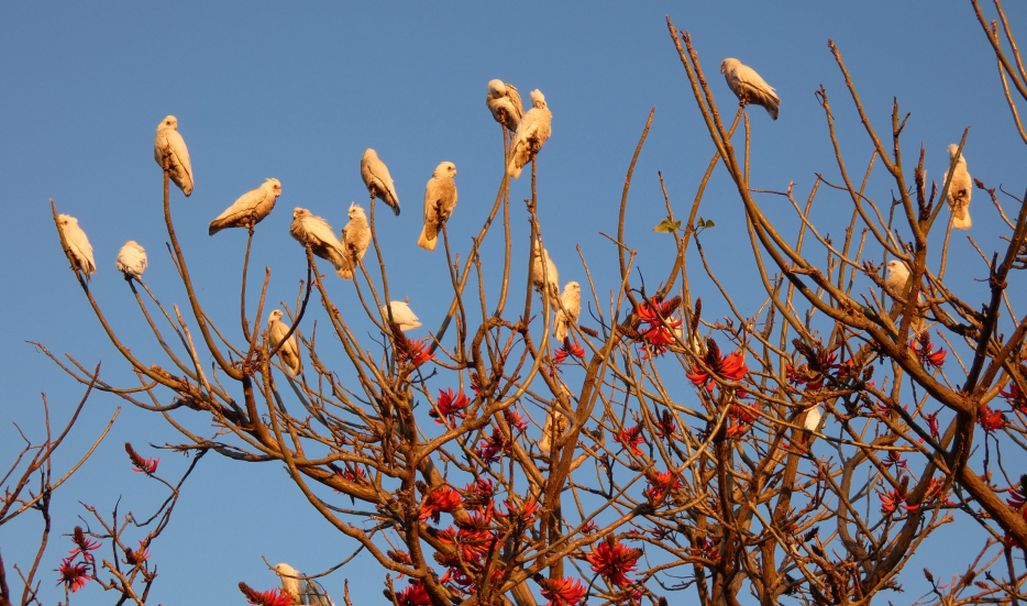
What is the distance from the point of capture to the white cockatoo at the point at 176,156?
5.77 metres

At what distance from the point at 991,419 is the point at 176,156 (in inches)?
165

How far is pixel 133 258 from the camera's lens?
623 centimetres

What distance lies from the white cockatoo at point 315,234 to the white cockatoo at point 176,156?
2.12 ft

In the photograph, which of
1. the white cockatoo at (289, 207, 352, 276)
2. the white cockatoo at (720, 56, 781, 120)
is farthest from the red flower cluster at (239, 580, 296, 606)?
→ the white cockatoo at (720, 56, 781, 120)

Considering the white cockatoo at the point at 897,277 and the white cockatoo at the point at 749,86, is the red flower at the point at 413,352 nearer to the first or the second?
the white cockatoo at the point at 749,86

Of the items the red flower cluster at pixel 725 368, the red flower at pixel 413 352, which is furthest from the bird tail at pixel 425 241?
the red flower cluster at pixel 725 368

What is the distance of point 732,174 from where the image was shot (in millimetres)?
2959

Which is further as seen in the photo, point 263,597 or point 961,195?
point 961,195

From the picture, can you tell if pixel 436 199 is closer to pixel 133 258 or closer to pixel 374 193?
pixel 374 193

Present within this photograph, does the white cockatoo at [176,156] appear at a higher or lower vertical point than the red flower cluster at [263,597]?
higher

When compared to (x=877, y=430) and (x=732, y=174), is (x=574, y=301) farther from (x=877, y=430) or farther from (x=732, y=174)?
(x=732, y=174)

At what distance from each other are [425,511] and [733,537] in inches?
49.2

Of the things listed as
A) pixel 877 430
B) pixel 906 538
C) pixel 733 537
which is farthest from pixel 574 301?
pixel 906 538

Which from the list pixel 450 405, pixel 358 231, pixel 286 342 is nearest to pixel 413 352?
pixel 450 405
